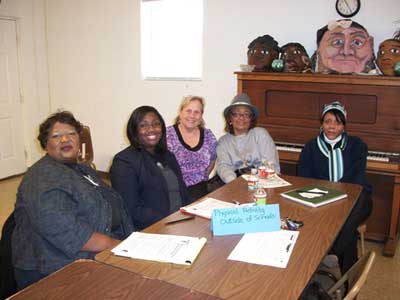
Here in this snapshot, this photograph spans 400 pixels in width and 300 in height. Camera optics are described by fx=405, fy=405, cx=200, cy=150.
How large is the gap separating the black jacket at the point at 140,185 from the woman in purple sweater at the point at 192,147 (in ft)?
1.68

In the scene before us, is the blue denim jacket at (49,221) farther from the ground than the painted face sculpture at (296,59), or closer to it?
closer to it

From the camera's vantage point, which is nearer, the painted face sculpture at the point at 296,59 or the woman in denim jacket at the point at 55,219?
the woman in denim jacket at the point at 55,219

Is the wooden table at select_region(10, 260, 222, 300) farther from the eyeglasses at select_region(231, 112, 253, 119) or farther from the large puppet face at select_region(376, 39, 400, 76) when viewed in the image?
the large puppet face at select_region(376, 39, 400, 76)

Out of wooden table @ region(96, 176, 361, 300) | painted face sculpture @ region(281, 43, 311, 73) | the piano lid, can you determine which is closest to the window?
the piano lid

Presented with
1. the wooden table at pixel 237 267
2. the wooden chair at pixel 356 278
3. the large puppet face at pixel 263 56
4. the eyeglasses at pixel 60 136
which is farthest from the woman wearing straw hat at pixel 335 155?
the eyeglasses at pixel 60 136

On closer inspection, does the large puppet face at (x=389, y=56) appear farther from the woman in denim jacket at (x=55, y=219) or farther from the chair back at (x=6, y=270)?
the chair back at (x=6, y=270)

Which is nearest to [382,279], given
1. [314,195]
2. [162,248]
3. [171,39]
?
[314,195]

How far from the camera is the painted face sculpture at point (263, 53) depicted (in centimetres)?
339

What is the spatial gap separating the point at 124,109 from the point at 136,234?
342cm

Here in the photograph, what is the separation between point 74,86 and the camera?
5137 mm

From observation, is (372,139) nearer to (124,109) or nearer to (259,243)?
(259,243)

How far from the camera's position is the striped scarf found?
2.78 meters

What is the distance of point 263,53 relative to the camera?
11.1ft

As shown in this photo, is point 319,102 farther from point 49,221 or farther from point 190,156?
point 49,221
